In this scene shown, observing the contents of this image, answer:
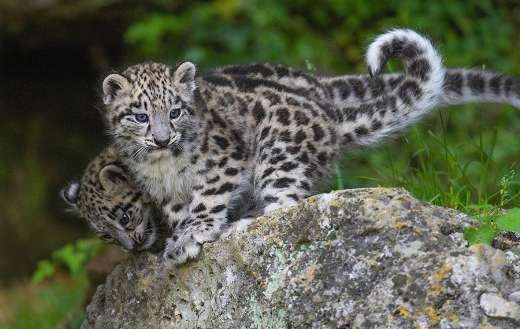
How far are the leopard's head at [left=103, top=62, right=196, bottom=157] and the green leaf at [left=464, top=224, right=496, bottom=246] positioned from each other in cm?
217

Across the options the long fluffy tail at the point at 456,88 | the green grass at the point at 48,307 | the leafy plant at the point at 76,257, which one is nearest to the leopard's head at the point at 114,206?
the long fluffy tail at the point at 456,88

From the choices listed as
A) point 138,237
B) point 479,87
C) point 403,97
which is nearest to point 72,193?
point 138,237

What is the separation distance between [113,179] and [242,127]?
944 mm

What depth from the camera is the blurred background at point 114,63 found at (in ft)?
33.4

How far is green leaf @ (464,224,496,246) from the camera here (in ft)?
15.5

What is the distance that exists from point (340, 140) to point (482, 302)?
2371mm

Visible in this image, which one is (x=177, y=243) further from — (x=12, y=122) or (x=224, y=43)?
(x=12, y=122)

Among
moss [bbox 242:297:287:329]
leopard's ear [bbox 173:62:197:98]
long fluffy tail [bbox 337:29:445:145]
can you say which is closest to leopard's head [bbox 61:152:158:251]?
leopard's ear [bbox 173:62:197:98]

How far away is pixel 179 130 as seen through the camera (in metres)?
6.30

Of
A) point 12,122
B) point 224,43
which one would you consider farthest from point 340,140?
point 12,122

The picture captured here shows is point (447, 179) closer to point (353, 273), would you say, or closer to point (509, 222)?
point (509, 222)

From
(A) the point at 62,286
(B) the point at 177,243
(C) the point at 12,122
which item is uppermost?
(B) the point at 177,243

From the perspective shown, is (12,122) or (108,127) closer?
(108,127)

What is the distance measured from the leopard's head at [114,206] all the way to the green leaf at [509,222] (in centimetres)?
240
